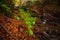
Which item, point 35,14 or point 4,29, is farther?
point 35,14

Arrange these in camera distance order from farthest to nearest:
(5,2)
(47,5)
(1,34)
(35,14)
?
(47,5), (35,14), (5,2), (1,34)

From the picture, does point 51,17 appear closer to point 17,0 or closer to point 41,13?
point 41,13

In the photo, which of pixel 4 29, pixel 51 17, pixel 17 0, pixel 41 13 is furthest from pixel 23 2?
pixel 4 29

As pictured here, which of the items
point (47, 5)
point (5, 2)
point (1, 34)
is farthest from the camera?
point (47, 5)

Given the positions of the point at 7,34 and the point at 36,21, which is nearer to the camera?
the point at 7,34

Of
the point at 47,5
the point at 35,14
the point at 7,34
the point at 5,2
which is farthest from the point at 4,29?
the point at 47,5

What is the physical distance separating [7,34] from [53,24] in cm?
341

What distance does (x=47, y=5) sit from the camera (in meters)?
10.7

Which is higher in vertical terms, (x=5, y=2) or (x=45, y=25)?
(x=5, y=2)

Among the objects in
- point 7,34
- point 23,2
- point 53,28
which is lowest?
point 53,28

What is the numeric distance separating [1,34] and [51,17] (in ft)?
13.8

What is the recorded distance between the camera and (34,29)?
7445mm

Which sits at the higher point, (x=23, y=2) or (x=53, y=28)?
(x=23, y=2)

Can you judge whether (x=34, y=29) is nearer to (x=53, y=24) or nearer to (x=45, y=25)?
(x=45, y=25)
